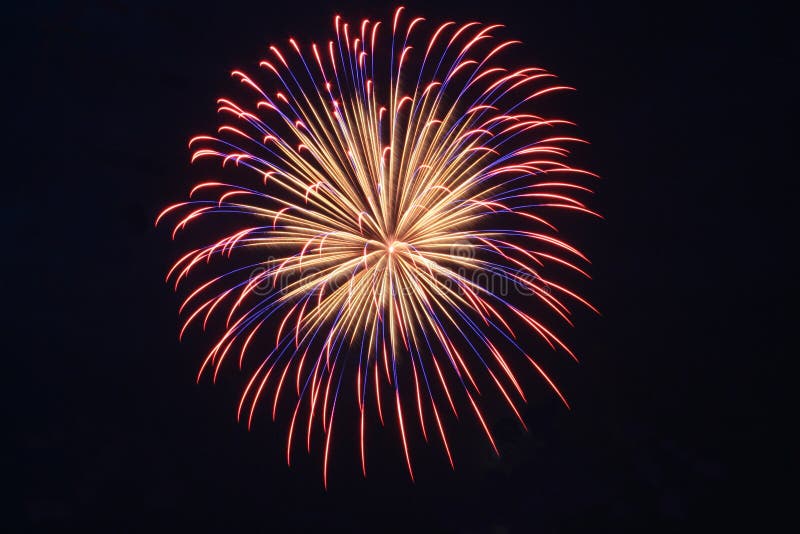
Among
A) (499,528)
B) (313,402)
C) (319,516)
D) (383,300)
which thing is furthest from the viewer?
(319,516)

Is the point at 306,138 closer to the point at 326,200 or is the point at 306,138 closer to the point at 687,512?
the point at 326,200

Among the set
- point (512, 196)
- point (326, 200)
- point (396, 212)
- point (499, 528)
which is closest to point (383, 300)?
point (396, 212)

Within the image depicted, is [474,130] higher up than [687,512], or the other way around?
[474,130]

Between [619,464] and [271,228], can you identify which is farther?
[619,464]

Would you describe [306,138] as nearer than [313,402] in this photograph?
No

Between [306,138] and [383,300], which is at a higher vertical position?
[306,138]

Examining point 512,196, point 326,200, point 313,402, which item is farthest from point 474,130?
point 313,402

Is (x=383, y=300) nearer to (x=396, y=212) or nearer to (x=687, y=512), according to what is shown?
(x=396, y=212)

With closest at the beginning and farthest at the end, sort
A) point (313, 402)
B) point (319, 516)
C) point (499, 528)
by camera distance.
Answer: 1. point (313, 402)
2. point (499, 528)
3. point (319, 516)

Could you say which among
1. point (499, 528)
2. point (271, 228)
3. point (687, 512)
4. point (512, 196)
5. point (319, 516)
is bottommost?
point (687, 512)
